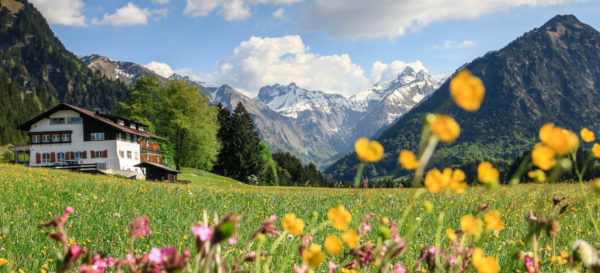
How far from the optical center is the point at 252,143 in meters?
59.7

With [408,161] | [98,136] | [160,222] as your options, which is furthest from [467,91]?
[98,136]

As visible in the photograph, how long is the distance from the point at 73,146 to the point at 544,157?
52747 mm

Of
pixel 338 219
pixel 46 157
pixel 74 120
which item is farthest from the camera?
pixel 74 120

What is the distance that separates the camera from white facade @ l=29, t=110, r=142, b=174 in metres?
44.2

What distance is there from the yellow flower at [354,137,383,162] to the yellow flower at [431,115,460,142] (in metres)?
0.17

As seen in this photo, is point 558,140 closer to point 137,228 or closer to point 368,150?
point 368,150

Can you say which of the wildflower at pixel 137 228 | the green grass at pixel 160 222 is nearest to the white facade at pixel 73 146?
the green grass at pixel 160 222

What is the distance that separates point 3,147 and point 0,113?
20.5 metres

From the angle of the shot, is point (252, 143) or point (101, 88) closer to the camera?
point (252, 143)

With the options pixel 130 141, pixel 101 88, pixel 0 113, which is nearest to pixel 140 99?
pixel 130 141

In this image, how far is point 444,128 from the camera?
0.78 m

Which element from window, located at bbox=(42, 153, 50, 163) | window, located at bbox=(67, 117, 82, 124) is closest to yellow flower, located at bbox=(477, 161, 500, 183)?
window, located at bbox=(67, 117, 82, 124)

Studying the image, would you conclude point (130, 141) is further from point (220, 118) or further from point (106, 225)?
point (106, 225)

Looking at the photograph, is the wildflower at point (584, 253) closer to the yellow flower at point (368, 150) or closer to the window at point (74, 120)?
the yellow flower at point (368, 150)
